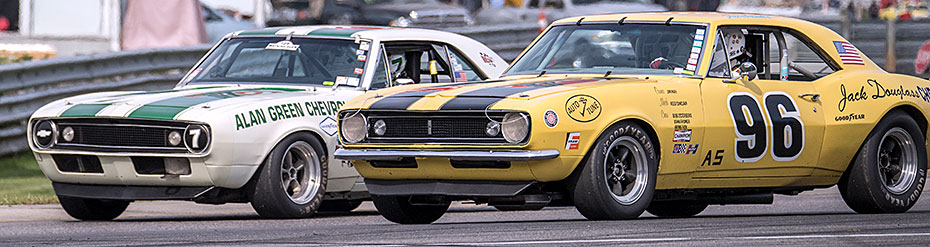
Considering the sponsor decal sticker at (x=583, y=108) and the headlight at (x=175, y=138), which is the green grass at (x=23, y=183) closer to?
the headlight at (x=175, y=138)

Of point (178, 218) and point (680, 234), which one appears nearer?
point (680, 234)

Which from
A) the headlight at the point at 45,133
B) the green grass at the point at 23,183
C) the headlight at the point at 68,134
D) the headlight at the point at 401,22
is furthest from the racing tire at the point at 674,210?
the headlight at the point at 401,22

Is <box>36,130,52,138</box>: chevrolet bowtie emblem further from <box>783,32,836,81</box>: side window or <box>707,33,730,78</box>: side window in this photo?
<box>783,32,836,81</box>: side window

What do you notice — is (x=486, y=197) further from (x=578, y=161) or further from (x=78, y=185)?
(x=78, y=185)

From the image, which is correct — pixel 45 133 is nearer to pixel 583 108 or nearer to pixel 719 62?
pixel 583 108

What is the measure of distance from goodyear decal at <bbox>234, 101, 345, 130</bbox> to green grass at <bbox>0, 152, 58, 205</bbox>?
2.78 metres

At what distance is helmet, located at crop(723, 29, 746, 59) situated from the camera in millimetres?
9469

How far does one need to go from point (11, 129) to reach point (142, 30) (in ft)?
12.5

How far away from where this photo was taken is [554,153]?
795 cm

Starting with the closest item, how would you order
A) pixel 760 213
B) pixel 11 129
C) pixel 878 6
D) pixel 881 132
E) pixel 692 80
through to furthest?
pixel 692 80 < pixel 881 132 < pixel 760 213 < pixel 11 129 < pixel 878 6

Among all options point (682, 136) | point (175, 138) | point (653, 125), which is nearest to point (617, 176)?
point (653, 125)

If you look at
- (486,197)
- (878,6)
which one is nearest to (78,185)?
(486,197)

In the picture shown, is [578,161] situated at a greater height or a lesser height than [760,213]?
greater

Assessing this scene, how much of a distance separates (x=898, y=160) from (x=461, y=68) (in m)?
3.20
